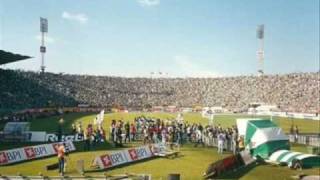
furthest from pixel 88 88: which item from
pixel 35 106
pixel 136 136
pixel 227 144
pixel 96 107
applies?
pixel 227 144

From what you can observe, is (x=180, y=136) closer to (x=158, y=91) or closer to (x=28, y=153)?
(x=28, y=153)

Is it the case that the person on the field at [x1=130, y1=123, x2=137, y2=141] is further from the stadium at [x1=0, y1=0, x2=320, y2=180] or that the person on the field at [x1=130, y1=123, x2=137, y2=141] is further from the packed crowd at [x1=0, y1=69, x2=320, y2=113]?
the packed crowd at [x1=0, y1=69, x2=320, y2=113]

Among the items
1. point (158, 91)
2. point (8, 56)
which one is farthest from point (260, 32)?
point (8, 56)

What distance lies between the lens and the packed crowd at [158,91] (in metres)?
100

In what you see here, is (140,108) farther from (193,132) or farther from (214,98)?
(193,132)

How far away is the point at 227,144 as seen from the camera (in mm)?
42531

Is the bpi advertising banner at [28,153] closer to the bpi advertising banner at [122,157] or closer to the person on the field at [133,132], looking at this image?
the bpi advertising banner at [122,157]

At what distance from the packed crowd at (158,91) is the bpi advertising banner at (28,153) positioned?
5378cm

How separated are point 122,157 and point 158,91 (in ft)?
298

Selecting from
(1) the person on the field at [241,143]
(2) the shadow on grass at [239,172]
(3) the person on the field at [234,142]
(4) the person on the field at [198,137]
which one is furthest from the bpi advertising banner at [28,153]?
(2) the shadow on grass at [239,172]

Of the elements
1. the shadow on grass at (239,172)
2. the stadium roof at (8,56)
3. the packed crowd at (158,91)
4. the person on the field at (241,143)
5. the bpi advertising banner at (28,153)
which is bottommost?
the shadow on grass at (239,172)

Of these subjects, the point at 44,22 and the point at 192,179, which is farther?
the point at 44,22

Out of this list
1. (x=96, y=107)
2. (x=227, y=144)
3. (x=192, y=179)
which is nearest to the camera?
(x=192, y=179)

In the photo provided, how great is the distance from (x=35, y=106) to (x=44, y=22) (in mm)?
30855
